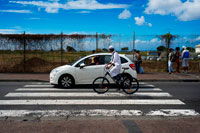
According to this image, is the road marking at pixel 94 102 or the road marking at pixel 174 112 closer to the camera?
the road marking at pixel 174 112

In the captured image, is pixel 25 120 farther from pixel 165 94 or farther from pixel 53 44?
pixel 53 44

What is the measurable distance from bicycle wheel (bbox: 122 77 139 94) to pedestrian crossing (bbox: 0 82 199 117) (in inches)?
7.8

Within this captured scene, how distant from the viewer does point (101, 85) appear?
9102 millimetres

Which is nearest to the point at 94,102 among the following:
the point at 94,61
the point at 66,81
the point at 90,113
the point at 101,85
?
the point at 90,113

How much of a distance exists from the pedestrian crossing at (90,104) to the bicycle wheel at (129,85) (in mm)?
198

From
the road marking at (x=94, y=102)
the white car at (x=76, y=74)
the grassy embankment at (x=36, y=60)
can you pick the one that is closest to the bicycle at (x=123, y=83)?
the road marking at (x=94, y=102)

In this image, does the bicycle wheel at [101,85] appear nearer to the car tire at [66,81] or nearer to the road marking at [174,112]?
the car tire at [66,81]

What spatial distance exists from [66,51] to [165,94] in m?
9.07

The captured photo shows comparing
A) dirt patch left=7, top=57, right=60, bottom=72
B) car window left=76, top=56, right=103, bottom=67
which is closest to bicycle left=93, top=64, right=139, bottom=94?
car window left=76, top=56, right=103, bottom=67

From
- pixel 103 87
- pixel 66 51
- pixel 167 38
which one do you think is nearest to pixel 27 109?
pixel 103 87

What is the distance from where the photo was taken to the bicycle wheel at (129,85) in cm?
891

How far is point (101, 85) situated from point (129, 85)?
1.06 meters

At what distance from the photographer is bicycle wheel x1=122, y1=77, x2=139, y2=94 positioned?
891cm

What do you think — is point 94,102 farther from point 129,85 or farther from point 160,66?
point 160,66
